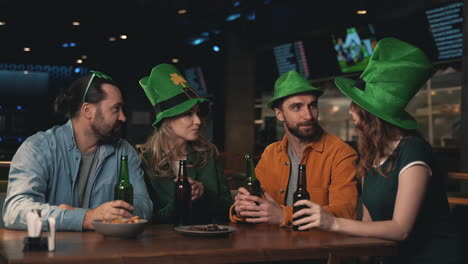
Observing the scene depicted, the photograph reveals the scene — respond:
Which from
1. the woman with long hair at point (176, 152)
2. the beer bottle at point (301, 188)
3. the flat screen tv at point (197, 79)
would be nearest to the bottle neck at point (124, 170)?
the woman with long hair at point (176, 152)

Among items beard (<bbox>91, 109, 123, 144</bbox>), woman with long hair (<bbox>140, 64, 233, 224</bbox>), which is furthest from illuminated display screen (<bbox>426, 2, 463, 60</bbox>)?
beard (<bbox>91, 109, 123, 144</bbox>)

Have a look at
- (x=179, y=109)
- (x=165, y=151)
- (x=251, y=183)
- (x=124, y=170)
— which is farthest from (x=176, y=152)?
(x=124, y=170)

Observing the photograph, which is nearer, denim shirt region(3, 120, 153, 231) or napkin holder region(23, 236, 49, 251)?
napkin holder region(23, 236, 49, 251)

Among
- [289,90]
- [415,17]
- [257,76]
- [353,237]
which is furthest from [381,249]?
[257,76]

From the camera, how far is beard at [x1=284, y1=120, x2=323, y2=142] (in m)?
2.86

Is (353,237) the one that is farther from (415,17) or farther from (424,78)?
(415,17)

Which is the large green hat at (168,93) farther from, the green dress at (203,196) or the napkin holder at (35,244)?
the napkin holder at (35,244)

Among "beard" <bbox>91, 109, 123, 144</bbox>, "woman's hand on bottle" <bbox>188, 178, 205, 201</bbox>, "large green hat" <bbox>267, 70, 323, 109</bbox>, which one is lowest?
"woman's hand on bottle" <bbox>188, 178, 205, 201</bbox>

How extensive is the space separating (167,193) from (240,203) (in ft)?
1.80

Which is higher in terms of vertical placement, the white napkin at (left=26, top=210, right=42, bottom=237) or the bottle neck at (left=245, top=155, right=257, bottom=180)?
the bottle neck at (left=245, top=155, right=257, bottom=180)

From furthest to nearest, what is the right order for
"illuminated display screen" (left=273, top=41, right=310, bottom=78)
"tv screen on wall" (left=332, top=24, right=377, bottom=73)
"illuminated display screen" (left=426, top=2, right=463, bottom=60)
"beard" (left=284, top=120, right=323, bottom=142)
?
"illuminated display screen" (left=273, top=41, right=310, bottom=78)
"tv screen on wall" (left=332, top=24, right=377, bottom=73)
"illuminated display screen" (left=426, top=2, right=463, bottom=60)
"beard" (left=284, top=120, right=323, bottom=142)

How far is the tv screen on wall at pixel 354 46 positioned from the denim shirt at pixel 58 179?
4617mm

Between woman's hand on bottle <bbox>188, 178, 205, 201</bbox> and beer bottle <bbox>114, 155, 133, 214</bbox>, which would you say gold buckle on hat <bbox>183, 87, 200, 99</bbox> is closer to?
woman's hand on bottle <bbox>188, 178, 205, 201</bbox>

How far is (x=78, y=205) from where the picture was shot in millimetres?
2424
